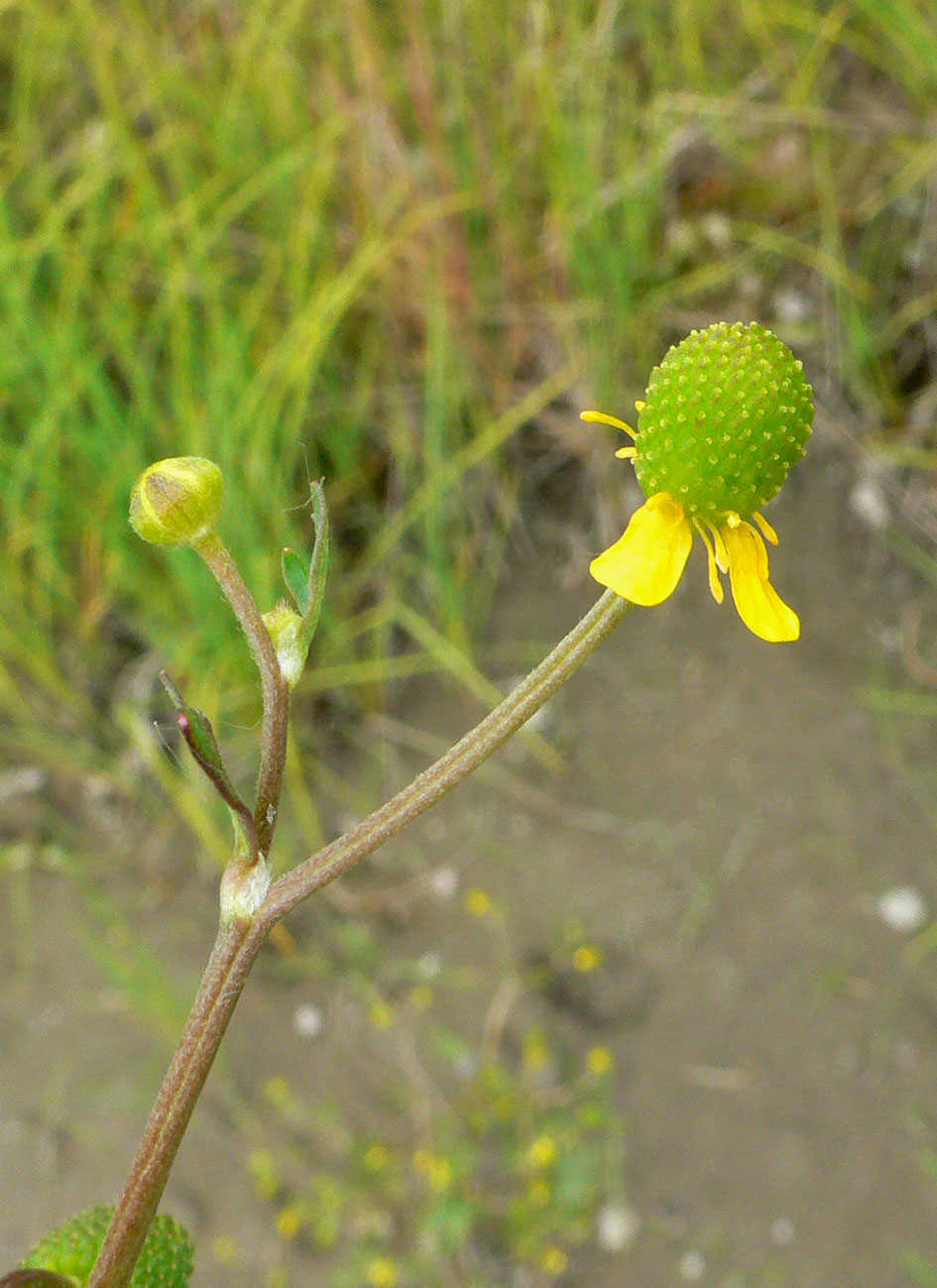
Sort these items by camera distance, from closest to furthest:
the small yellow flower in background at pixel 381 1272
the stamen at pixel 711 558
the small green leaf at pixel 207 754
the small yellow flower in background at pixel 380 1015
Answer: the small green leaf at pixel 207 754
the stamen at pixel 711 558
the small yellow flower in background at pixel 381 1272
the small yellow flower in background at pixel 380 1015

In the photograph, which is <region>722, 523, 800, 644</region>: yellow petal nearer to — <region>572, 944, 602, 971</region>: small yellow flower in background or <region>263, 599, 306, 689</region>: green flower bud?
<region>263, 599, 306, 689</region>: green flower bud

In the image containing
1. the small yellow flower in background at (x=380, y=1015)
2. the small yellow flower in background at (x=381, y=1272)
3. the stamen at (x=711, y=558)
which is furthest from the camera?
the small yellow flower in background at (x=380, y=1015)

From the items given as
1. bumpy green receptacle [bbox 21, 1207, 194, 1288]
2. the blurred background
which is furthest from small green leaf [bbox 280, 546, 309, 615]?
the blurred background

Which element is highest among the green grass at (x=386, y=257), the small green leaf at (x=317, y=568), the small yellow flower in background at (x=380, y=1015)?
the small green leaf at (x=317, y=568)

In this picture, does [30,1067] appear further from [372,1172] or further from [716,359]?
[716,359]

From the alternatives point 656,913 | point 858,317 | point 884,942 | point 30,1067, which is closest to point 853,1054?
point 884,942

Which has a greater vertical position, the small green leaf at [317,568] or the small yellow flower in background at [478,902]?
the small green leaf at [317,568]

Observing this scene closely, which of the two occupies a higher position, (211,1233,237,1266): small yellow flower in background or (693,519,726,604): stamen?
(693,519,726,604): stamen

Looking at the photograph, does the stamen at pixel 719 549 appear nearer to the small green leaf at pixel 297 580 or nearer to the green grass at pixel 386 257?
the small green leaf at pixel 297 580

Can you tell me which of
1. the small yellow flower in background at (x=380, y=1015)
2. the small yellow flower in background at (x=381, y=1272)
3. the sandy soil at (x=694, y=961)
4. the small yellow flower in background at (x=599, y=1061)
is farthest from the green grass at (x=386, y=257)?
the small yellow flower in background at (x=381, y=1272)
